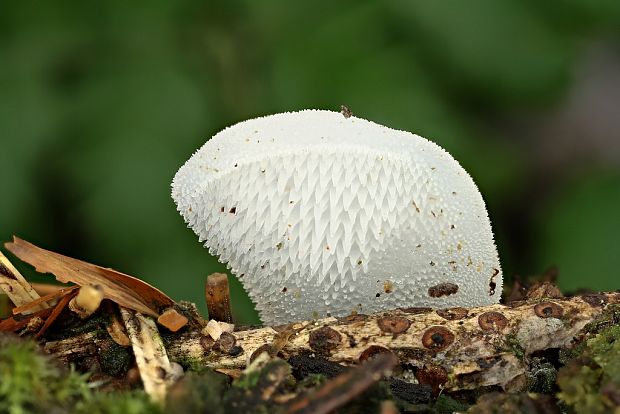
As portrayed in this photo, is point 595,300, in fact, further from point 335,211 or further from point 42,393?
point 42,393

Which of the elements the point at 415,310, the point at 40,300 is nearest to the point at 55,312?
the point at 40,300

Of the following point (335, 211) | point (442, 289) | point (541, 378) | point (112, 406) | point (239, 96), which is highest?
point (239, 96)

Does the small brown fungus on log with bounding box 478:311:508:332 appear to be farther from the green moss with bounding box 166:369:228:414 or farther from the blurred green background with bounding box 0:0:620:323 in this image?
the blurred green background with bounding box 0:0:620:323

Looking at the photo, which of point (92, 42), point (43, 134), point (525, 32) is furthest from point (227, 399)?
point (525, 32)

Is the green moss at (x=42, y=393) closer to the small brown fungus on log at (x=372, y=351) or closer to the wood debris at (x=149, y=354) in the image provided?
the wood debris at (x=149, y=354)

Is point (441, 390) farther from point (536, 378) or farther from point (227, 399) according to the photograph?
point (227, 399)

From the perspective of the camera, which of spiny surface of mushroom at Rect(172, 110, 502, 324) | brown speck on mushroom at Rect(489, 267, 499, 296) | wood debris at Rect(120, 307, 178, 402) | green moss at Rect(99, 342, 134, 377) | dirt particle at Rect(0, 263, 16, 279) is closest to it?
wood debris at Rect(120, 307, 178, 402)

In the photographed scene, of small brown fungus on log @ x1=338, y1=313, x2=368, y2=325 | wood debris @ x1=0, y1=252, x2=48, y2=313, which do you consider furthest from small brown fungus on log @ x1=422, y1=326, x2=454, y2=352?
wood debris @ x1=0, y1=252, x2=48, y2=313
